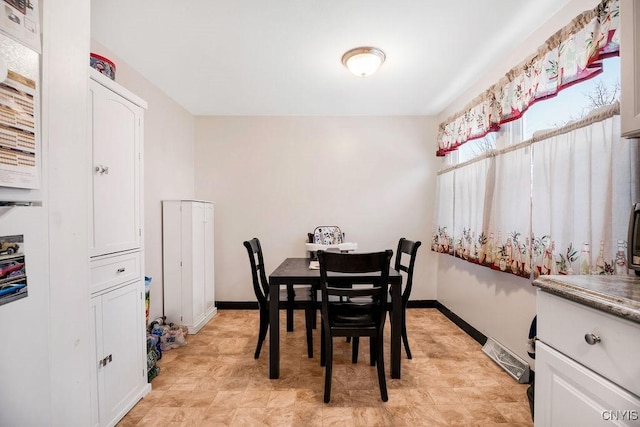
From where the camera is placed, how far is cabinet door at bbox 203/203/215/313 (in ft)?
10.3

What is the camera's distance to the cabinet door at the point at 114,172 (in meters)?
1.45

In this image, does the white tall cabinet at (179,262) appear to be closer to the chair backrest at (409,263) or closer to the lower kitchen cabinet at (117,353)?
the lower kitchen cabinet at (117,353)

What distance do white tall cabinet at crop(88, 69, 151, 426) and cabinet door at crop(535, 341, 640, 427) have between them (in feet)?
6.23

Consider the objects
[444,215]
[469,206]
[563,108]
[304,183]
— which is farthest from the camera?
[304,183]

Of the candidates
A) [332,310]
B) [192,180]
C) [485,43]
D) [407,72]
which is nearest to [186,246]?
[192,180]

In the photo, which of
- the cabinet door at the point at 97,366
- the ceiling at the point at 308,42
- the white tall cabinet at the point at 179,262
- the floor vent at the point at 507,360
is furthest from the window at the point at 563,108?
the white tall cabinet at the point at 179,262

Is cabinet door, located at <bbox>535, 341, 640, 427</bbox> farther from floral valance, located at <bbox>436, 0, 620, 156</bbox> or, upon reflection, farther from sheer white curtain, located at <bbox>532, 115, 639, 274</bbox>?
floral valance, located at <bbox>436, 0, 620, 156</bbox>

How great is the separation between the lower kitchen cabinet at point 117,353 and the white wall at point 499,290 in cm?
Answer: 262

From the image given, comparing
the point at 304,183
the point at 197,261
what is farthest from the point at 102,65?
the point at 304,183

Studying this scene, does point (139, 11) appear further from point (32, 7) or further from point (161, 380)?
point (161, 380)

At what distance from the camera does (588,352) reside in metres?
0.82

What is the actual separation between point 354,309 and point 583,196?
147 cm

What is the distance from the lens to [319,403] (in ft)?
5.62

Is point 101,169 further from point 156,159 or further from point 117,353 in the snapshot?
point 156,159
